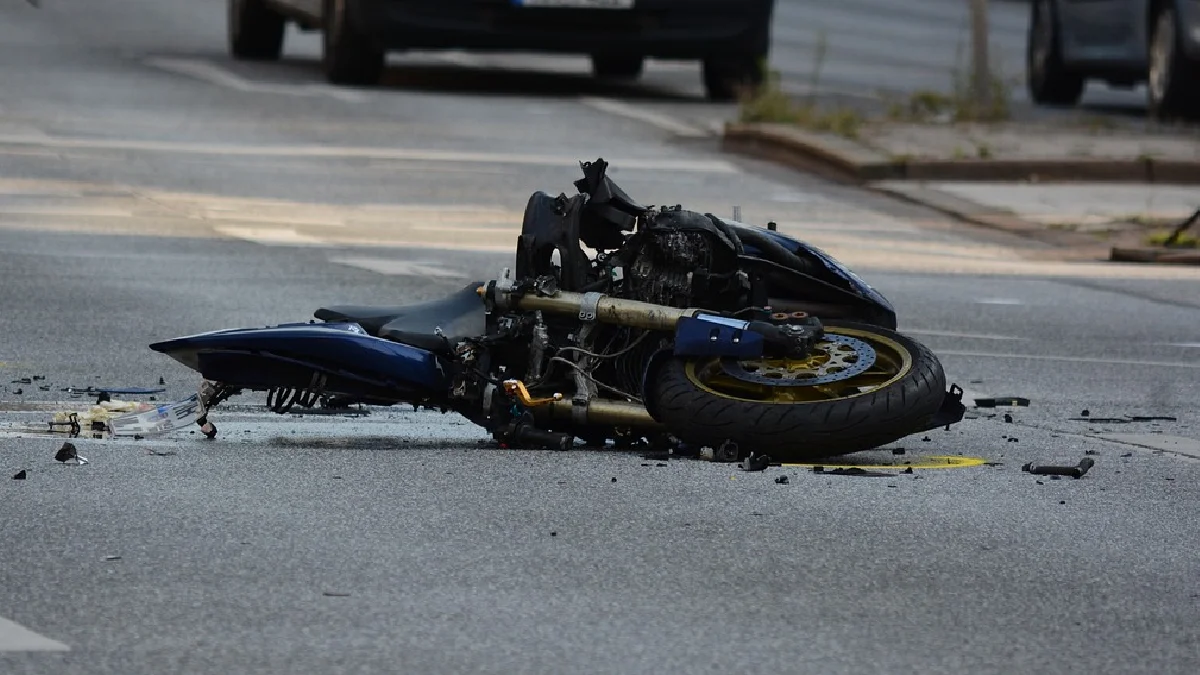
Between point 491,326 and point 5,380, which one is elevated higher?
point 491,326

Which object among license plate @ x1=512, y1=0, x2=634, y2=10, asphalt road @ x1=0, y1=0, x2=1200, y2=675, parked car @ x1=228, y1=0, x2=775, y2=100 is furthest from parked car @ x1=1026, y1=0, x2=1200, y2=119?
asphalt road @ x1=0, y1=0, x2=1200, y2=675

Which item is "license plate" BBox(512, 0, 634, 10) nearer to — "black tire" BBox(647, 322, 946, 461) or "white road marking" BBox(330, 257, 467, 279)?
"white road marking" BBox(330, 257, 467, 279)

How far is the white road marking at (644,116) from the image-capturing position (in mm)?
20297

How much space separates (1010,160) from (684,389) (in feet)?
36.0

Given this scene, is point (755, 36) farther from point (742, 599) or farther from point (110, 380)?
point (742, 599)

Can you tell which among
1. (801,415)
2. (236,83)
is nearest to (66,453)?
(801,415)

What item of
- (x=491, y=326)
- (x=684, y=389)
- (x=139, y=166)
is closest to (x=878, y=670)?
(x=684, y=389)

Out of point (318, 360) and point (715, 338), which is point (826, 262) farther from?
point (318, 360)

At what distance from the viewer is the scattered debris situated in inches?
301

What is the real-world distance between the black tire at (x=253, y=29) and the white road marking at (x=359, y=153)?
294 inches

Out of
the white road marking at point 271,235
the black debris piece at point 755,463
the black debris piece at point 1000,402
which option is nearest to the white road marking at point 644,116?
the white road marking at point 271,235

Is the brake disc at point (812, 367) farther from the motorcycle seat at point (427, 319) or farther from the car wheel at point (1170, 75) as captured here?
the car wheel at point (1170, 75)

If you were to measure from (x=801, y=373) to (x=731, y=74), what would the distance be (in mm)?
15019

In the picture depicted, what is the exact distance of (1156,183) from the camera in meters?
18.0
